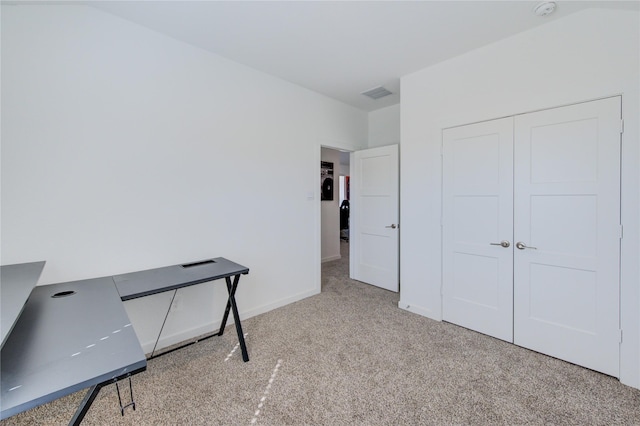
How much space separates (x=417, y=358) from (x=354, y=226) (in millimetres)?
2364

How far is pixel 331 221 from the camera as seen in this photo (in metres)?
5.98

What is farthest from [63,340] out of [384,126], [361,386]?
[384,126]

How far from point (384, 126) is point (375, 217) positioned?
4.87ft

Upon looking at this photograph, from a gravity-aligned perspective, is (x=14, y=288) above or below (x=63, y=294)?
above

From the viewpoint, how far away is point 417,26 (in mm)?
2311

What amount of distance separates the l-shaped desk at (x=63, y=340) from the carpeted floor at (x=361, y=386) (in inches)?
30.0

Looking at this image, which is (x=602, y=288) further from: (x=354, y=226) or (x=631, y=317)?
(x=354, y=226)

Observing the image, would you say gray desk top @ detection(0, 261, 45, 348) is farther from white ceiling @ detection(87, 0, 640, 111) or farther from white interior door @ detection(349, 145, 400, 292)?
white interior door @ detection(349, 145, 400, 292)

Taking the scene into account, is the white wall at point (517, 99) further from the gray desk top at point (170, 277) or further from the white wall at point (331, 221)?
the white wall at point (331, 221)

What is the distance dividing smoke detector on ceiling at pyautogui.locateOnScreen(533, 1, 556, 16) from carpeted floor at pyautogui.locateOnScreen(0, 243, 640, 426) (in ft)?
9.11

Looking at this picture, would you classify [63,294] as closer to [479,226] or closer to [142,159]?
[142,159]

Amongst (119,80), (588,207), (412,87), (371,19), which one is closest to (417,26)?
(371,19)

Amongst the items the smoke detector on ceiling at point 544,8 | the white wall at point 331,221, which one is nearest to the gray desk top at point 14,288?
the smoke detector on ceiling at point 544,8

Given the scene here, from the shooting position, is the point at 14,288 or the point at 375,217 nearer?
the point at 14,288
